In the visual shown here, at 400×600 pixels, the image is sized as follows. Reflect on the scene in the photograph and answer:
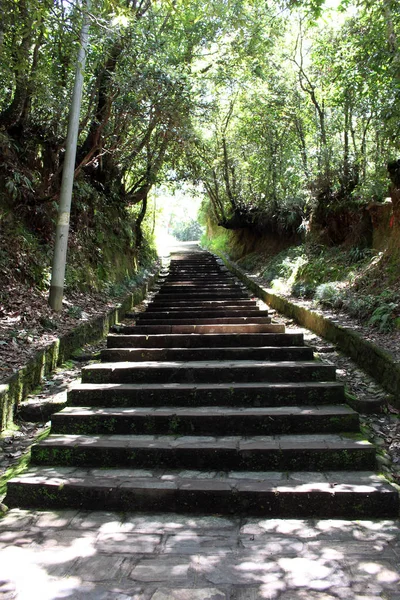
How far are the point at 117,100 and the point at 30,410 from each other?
598cm

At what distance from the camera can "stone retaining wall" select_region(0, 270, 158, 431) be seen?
435 cm

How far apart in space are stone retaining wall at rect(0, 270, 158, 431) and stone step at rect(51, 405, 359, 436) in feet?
1.69

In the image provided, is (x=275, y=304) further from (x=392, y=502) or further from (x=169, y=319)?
(x=392, y=502)

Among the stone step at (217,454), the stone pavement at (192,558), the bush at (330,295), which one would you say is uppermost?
the bush at (330,295)

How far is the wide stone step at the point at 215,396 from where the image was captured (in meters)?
4.60

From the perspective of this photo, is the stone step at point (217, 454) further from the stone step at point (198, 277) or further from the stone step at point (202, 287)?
the stone step at point (198, 277)

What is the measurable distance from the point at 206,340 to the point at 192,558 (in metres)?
3.49

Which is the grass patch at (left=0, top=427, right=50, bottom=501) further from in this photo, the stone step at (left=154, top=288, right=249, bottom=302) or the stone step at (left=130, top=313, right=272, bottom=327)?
the stone step at (left=154, top=288, right=249, bottom=302)

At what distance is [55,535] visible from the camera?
302 centimetres

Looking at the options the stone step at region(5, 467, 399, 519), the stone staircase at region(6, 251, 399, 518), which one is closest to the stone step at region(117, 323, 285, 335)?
the stone staircase at region(6, 251, 399, 518)

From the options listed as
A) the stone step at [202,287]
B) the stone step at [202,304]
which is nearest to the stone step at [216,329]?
the stone step at [202,304]

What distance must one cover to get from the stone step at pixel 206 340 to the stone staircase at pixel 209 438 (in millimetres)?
14

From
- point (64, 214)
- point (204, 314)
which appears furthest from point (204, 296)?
point (64, 214)

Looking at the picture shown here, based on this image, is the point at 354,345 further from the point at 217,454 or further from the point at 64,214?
the point at 64,214
